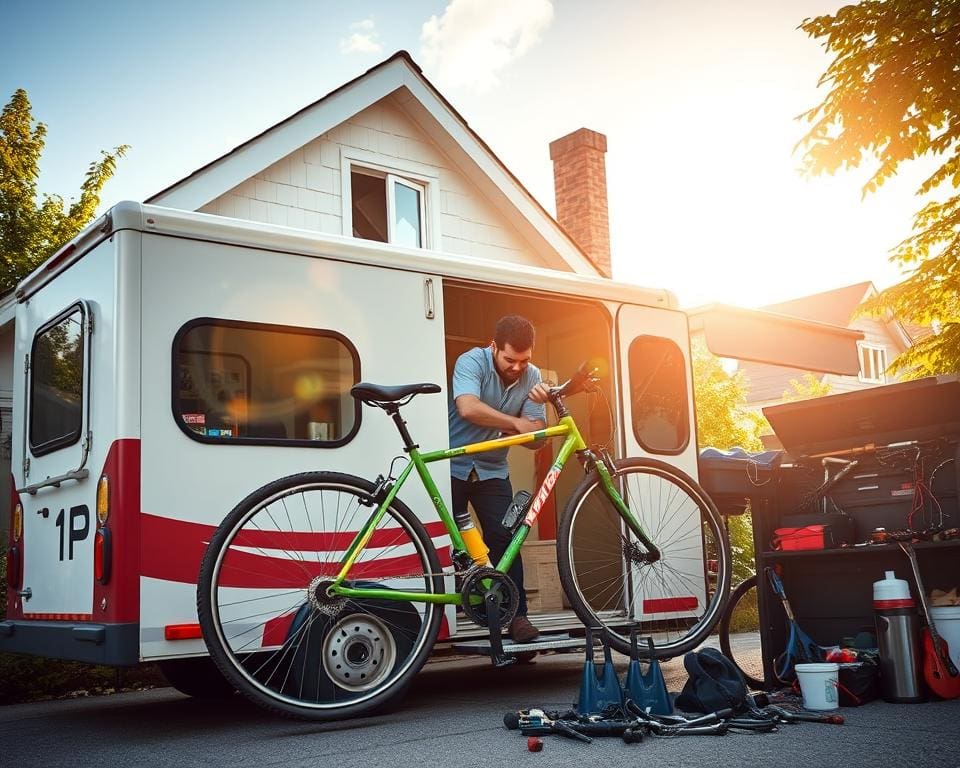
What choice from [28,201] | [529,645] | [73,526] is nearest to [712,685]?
[529,645]

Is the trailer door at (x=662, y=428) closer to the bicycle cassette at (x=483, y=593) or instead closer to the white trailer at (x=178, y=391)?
the white trailer at (x=178, y=391)

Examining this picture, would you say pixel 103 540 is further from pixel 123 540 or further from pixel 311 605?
pixel 311 605

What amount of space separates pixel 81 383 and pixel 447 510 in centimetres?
196

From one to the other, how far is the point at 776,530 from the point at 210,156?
7376mm

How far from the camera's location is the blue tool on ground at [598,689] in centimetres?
472

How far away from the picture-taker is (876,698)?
17.5 feet

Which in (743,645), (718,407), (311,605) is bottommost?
(743,645)

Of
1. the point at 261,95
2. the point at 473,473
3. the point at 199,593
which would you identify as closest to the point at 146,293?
the point at 199,593

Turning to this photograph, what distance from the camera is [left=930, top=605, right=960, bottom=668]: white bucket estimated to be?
532 cm

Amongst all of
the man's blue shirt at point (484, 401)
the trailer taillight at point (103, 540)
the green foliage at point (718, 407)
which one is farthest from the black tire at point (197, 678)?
the green foliage at point (718, 407)

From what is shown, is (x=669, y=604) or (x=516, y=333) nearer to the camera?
(x=516, y=333)

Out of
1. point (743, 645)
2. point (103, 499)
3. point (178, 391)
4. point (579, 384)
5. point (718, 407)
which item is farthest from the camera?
point (718, 407)

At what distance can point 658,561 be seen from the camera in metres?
6.25

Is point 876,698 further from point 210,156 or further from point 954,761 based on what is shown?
point 210,156
